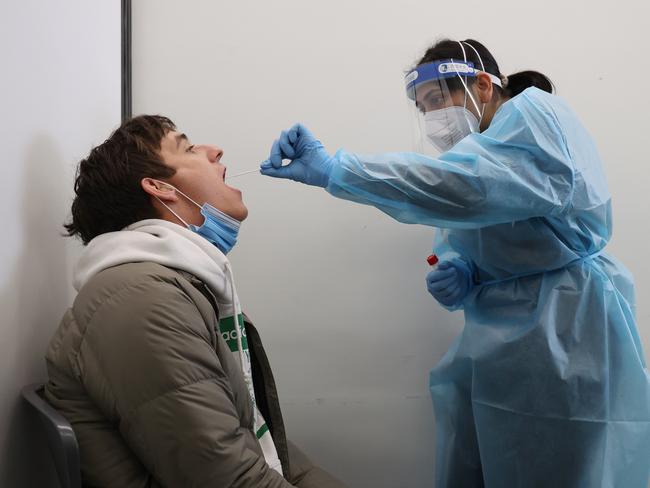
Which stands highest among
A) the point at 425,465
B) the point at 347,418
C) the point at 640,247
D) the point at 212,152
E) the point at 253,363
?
the point at 212,152

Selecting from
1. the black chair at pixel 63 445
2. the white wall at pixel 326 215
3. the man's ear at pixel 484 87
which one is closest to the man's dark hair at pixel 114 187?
the black chair at pixel 63 445

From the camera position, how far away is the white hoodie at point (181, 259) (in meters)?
1.03

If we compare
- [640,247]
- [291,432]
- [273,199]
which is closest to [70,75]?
[273,199]

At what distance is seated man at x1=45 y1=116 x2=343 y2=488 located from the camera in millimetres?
858

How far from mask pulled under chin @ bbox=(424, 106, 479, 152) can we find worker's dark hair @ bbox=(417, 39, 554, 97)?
6 cm

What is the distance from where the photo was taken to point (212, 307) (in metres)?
1.05

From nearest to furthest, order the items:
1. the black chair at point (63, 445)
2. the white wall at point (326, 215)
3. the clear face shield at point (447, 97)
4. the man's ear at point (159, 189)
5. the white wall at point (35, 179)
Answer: the black chair at point (63, 445), the white wall at point (35, 179), the man's ear at point (159, 189), the clear face shield at point (447, 97), the white wall at point (326, 215)

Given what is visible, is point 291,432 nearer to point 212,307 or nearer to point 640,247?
point 212,307

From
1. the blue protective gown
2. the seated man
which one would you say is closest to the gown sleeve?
the blue protective gown

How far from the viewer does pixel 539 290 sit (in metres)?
1.27

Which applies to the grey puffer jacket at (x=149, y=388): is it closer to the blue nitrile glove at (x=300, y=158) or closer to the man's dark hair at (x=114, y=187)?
the man's dark hair at (x=114, y=187)

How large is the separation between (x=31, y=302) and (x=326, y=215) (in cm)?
83

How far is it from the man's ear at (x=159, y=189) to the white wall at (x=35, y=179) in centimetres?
22

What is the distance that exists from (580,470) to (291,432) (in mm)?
780
